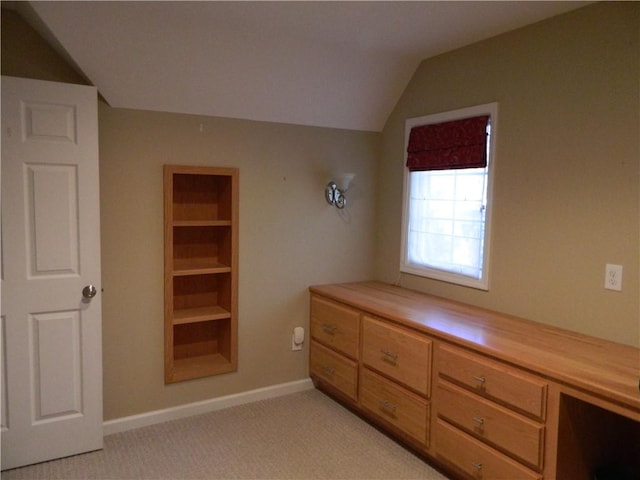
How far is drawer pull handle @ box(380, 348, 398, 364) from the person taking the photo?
2.72 metres

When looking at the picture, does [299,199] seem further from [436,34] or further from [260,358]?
[436,34]

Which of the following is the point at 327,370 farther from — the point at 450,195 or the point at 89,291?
the point at 89,291

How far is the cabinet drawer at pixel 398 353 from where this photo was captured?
8.28 feet

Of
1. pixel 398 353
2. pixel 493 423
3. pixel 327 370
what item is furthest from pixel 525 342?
pixel 327 370

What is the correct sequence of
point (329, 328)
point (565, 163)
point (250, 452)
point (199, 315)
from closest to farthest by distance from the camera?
point (565, 163) < point (250, 452) < point (199, 315) < point (329, 328)

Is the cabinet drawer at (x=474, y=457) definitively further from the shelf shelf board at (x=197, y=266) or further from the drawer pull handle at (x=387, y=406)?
the shelf shelf board at (x=197, y=266)

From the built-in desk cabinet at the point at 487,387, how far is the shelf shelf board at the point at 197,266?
84 centimetres

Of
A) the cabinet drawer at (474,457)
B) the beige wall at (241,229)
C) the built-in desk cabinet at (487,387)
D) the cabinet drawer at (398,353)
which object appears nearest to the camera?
the built-in desk cabinet at (487,387)

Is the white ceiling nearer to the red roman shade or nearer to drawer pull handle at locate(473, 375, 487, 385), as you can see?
the red roman shade

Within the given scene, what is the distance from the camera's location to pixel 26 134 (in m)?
2.43

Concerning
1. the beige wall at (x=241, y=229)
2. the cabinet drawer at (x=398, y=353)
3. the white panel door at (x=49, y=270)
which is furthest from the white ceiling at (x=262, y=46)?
the cabinet drawer at (x=398, y=353)

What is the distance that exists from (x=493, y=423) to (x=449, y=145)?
169cm

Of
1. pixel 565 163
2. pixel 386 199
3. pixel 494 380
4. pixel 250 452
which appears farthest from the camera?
pixel 386 199

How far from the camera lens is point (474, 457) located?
2254 millimetres
